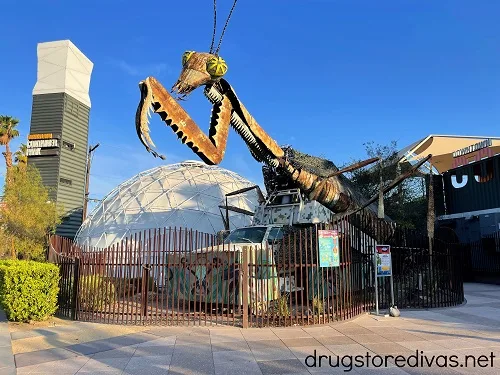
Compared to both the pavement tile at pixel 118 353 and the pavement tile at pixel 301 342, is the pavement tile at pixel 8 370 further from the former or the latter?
the pavement tile at pixel 301 342

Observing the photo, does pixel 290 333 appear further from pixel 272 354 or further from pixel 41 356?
pixel 41 356

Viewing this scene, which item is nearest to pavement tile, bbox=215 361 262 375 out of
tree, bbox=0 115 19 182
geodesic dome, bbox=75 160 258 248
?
geodesic dome, bbox=75 160 258 248

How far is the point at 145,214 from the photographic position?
26.9m

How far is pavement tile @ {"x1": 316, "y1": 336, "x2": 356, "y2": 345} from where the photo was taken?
717 centimetres

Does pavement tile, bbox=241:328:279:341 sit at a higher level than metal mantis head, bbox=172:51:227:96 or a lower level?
lower

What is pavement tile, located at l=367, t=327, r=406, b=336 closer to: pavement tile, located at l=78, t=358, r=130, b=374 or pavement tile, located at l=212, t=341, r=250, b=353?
pavement tile, located at l=212, t=341, r=250, b=353

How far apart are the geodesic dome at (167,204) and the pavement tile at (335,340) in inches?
717

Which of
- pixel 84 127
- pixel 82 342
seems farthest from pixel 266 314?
pixel 84 127

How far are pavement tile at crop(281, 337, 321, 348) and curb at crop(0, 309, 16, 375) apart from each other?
4.30m

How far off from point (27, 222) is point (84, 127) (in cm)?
2583

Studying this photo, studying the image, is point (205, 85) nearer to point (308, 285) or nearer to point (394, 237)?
point (308, 285)

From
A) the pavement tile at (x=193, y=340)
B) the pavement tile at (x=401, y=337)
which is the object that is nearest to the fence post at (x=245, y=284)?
the pavement tile at (x=193, y=340)

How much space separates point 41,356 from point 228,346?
311 cm

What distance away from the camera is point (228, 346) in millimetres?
7020
